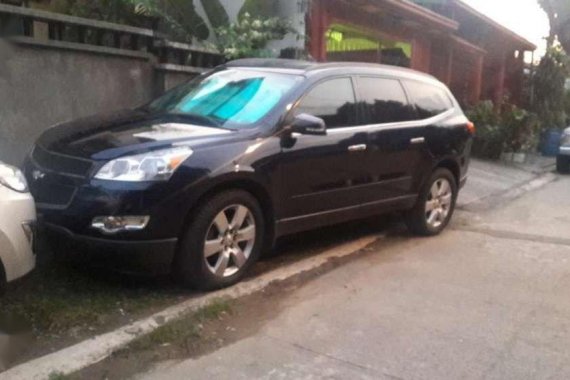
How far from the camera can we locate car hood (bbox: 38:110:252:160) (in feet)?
15.3

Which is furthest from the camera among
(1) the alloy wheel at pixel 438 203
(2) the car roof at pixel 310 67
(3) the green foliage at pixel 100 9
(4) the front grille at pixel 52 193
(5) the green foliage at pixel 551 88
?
(5) the green foliage at pixel 551 88

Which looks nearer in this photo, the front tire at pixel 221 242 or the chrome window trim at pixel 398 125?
the front tire at pixel 221 242

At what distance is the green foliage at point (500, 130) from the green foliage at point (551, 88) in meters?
4.17

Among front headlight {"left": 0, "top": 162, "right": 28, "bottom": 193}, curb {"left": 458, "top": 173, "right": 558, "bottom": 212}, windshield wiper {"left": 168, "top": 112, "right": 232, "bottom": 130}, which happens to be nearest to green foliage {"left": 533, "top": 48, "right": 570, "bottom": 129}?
curb {"left": 458, "top": 173, "right": 558, "bottom": 212}

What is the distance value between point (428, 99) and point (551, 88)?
45.3 ft

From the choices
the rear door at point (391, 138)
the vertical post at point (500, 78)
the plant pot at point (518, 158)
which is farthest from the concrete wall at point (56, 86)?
Result: the vertical post at point (500, 78)

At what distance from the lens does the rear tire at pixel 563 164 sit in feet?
48.3

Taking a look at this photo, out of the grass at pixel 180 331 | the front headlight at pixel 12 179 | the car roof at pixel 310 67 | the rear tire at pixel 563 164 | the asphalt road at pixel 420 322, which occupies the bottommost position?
the rear tire at pixel 563 164

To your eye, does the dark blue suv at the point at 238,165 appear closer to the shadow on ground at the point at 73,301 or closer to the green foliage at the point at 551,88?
the shadow on ground at the point at 73,301

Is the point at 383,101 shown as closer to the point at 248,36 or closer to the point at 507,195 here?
the point at 248,36

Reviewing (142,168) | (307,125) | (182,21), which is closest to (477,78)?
(182,21)

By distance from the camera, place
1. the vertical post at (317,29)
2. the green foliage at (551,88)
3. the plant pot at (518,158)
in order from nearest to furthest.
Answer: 1. the vertical post at (317,29)
2. the plant pot at (518,158)
3. the green foliage at (551,88)

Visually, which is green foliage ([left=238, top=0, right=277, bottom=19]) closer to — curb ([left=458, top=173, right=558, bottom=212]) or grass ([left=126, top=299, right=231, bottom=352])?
curb ([left=458, top=173, right=558, bottom=212])

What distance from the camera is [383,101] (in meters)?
6.42
